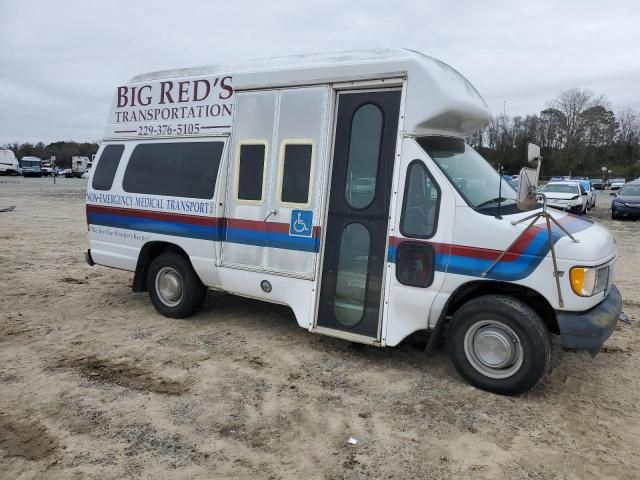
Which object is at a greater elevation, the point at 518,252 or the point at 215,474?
the point at 518,252

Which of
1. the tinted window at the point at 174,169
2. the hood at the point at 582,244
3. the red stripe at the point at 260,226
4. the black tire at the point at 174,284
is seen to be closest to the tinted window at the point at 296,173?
the red stripe at the point at 260,226

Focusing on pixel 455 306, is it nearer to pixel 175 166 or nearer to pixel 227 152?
pixel 227 152

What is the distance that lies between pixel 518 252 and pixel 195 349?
10.8 feet

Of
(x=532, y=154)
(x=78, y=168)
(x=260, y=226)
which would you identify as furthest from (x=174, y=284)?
(x=78, y=168)

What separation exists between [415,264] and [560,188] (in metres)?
20.9

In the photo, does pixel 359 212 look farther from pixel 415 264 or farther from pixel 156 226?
pixel 156 226

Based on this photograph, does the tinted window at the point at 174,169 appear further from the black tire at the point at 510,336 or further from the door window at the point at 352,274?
the black tire at the point at 510,336

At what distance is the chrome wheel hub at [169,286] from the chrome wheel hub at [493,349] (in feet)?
11.5

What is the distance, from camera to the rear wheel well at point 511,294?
4.44 metres

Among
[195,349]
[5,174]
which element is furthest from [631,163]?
[195,349]

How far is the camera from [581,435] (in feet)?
12.5

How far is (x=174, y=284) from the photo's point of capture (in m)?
6.39

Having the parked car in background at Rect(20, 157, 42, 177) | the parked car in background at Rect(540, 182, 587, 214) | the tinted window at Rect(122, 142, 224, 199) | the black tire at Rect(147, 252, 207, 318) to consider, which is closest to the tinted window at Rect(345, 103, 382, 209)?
the tinted window at Rect(122, 142, 224, 199)

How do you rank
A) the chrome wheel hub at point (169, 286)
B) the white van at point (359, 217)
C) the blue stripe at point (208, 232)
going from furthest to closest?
the chrome wheel hub at point (169, 286)
the blue stripe at point (208, 232)
the white van at point (359, 217)
